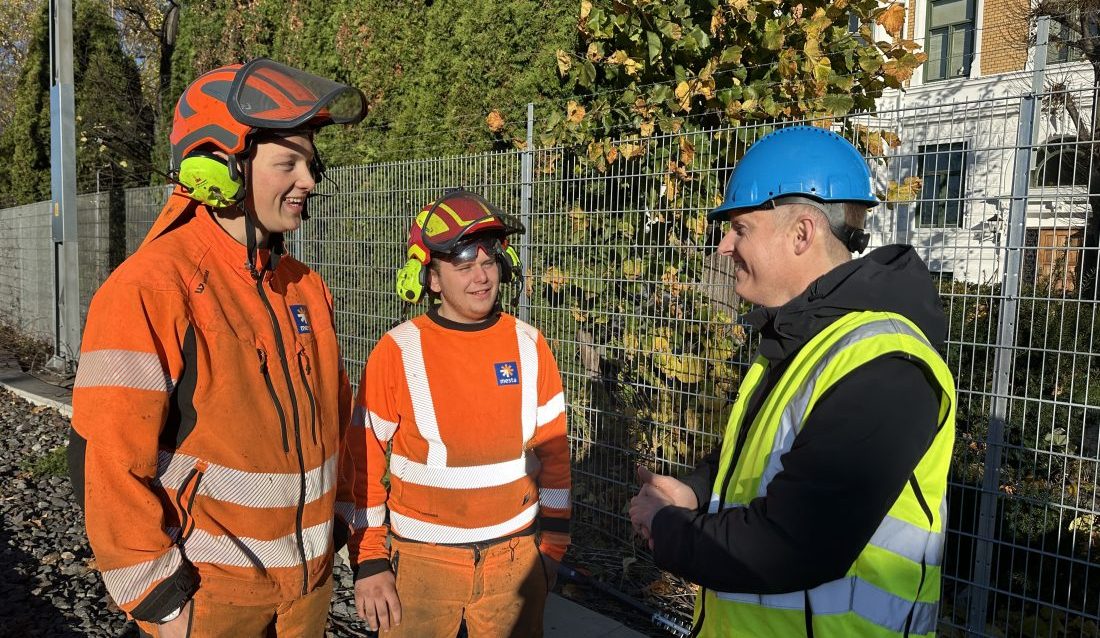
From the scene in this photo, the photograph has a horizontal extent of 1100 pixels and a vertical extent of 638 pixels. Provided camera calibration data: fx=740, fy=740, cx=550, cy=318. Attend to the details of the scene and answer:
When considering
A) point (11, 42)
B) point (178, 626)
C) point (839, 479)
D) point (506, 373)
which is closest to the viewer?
point (839, 479)

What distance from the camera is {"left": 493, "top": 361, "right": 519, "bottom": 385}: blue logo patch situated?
278cm

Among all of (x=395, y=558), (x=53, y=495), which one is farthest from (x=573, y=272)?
(x=53, y=495)

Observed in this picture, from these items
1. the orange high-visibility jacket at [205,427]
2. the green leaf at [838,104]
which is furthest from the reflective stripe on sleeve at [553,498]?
the green leaf at [838,104]

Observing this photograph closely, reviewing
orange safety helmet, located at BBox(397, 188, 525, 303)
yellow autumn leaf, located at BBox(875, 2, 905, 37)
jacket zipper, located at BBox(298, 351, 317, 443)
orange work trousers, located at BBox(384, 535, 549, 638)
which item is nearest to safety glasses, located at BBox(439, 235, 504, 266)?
orange safety helmet, located at BBox(397, 188, 525, 303)

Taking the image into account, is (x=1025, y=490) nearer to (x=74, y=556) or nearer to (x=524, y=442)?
(x=524, y=442)

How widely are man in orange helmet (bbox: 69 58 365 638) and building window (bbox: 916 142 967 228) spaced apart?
258 centimetres

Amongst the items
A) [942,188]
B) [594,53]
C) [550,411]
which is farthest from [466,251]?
[594,53]

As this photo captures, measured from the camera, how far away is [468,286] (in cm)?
281

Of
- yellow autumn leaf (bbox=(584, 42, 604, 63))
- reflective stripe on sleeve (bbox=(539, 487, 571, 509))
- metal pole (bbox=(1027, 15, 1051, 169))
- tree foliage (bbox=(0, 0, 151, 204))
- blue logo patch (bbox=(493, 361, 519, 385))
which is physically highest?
tree foliage (bbox=(0, 0, 151, 204))

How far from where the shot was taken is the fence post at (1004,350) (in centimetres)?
317

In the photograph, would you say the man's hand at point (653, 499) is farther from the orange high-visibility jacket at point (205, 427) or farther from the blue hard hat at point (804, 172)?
the orange high-visibility jacket at point (205, 427)

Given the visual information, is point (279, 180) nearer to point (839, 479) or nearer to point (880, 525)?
point (839, 479)

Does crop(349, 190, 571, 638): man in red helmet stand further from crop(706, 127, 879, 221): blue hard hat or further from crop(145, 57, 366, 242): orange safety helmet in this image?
crop(706, 127, 879, 221): blue hard hat

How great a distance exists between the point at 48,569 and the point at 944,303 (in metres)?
5.28
